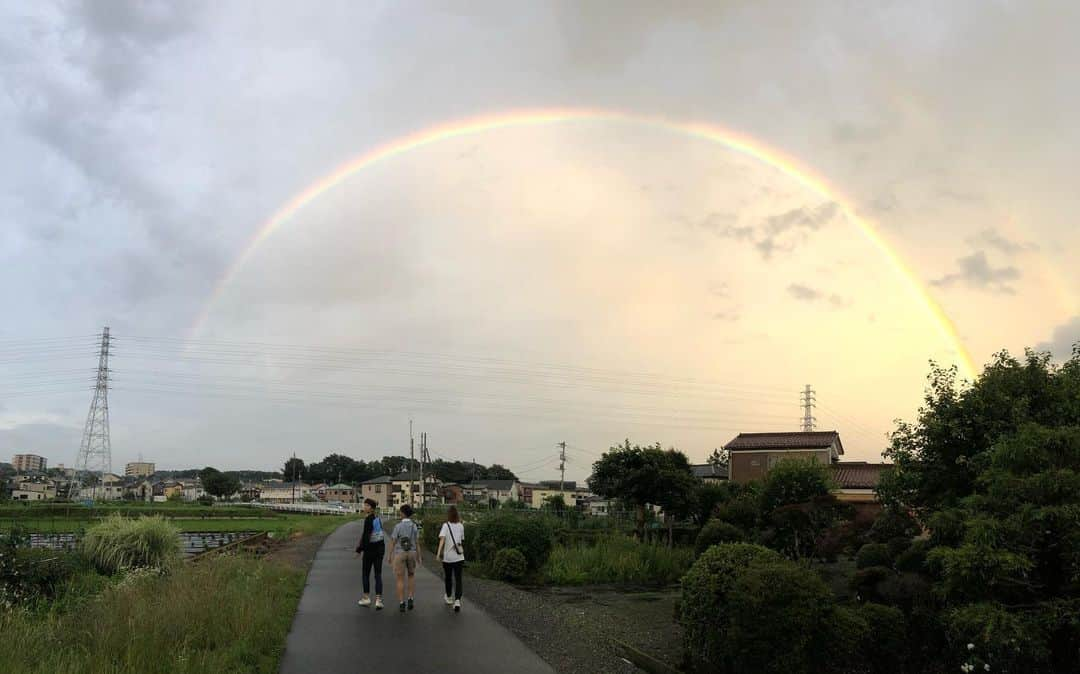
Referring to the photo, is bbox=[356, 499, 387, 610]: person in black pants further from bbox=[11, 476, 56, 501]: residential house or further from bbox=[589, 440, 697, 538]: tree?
bbox=[11, 476, 56, 501]: residential house

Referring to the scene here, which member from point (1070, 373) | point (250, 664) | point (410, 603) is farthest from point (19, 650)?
point (1070, 373)

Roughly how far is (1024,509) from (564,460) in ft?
310

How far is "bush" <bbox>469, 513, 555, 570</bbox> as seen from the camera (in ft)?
63.9

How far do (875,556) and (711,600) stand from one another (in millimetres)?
5125

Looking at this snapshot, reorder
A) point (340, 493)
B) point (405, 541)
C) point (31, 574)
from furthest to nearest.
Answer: point (340, 493)
point (31, 574)
point (405, 541)

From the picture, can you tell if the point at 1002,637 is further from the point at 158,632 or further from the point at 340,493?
the point at 340,493

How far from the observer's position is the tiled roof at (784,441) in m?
61.3

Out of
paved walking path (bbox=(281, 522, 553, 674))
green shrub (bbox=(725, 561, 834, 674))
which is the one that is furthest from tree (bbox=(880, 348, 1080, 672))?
paved walking path (bbox=(281, 522, 553, 674))

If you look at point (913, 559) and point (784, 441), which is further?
point (784, 441)

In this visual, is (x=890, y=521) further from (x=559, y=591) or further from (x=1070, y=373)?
(x=559, y=591)

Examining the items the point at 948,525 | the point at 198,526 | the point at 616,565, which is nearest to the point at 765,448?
the point at 198,526

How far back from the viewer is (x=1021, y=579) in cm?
702

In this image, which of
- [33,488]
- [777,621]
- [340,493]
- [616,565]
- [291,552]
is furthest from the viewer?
[340,493]

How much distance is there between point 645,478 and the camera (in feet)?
122
